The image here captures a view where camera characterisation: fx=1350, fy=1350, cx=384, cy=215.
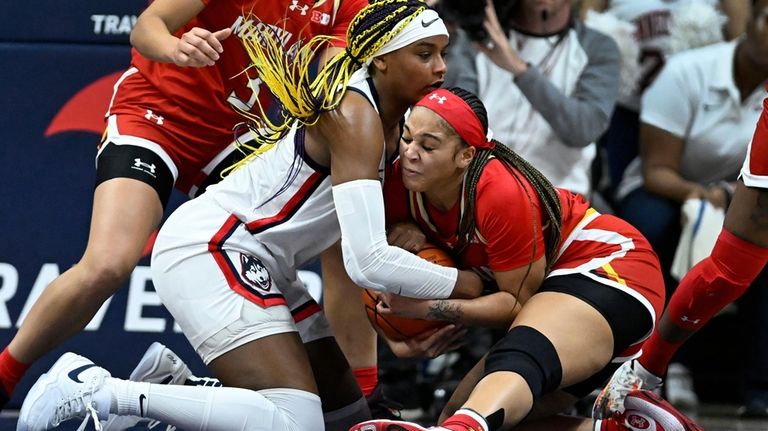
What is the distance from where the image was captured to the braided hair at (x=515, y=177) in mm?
3896

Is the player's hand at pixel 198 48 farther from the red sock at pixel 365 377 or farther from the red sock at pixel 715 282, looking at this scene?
the red sock at pixel 715 282


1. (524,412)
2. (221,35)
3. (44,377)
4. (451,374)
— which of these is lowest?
(451,374)

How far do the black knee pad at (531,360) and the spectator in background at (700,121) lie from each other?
2.14 m

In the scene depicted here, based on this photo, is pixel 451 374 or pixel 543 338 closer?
pixel 543 338

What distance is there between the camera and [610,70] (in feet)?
18.9

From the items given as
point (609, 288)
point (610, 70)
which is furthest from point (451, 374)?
point (609, 288)

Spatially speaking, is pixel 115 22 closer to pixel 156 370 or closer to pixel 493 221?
pixel 156 370

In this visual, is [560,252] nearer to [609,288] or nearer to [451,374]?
[609,288]

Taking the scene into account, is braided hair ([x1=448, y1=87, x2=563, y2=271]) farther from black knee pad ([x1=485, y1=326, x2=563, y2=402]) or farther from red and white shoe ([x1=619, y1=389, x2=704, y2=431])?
red and white shoe ([x1=619, y1=389, x2=704, y2=431])

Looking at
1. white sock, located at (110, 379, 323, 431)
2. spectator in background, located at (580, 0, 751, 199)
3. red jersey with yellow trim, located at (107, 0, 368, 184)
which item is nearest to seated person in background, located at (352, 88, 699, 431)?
white sock, located at (110, 379, 323, 431)

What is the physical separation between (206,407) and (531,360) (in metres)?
0.92

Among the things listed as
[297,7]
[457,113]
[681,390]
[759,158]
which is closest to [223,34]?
[297,7]

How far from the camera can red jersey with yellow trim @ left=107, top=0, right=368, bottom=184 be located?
14.6 ft

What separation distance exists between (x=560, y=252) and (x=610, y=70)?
6.18 feet
